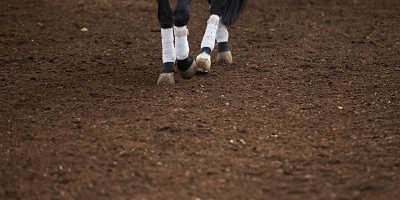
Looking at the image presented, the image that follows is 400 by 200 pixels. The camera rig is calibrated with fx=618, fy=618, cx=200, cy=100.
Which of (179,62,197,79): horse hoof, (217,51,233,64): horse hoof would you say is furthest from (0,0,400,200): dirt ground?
(217,51,233,64): horse hoof

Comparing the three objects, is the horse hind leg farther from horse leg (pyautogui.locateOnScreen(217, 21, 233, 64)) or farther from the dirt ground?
horse leg (pyautogui.locateOnScreen(217, 21, 233, 64))

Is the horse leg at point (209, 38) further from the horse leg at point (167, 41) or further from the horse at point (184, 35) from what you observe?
the horse leg at point (167, 41)

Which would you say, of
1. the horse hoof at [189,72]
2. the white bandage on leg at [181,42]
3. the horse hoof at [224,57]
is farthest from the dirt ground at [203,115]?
the white bandage on leg at [181,42]

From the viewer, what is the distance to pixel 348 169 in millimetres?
3680

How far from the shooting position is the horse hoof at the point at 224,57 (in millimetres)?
6215

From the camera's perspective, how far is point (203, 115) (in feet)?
15.3

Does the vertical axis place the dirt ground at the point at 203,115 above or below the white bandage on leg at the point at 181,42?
below

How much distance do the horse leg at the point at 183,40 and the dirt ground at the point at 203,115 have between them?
0.12 meters

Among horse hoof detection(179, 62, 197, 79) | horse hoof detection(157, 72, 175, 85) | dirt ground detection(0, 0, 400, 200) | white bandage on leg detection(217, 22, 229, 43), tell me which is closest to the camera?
dirt ground detection(0, 0, 400, 200)

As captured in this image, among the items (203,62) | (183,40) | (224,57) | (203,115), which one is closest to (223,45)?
(224,57)

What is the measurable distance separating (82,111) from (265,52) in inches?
102

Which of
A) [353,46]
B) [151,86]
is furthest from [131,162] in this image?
[353,46]

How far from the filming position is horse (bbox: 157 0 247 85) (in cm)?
533

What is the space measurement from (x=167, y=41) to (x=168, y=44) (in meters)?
0.03
